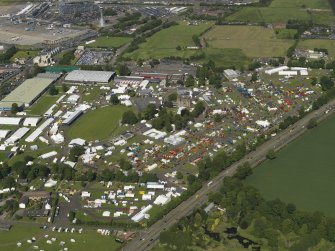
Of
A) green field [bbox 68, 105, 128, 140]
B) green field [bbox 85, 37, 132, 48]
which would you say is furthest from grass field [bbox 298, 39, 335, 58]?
green field [bbox 68, 105, 128, 140]

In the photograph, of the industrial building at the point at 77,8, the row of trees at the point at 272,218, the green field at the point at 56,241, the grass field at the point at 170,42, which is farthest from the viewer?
the industrial building at the point at 77,8

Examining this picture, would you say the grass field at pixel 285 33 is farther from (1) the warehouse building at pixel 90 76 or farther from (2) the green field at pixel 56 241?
(2) the green field at pixel 56 241

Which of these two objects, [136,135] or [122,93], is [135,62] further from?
[136,135]

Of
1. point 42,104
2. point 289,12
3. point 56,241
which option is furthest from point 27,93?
point 289,12

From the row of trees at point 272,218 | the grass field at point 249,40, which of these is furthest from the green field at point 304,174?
the grass field at point 249,40

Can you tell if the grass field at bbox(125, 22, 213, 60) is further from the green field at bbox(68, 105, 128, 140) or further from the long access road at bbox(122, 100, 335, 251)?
the long access road at bbox(122, 100, 335, 251)

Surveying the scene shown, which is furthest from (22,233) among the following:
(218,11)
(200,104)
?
(218,11)

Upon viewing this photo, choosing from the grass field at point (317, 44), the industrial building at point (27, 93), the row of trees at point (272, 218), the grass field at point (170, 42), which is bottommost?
the grass field at point (170, 42)
